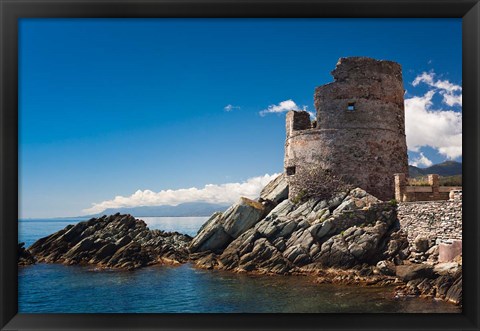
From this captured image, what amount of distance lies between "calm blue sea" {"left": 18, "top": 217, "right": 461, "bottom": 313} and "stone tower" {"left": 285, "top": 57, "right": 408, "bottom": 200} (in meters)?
4.91

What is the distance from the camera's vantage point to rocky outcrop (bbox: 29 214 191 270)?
19406 mm

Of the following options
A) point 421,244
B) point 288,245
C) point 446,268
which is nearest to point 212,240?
point 288,245

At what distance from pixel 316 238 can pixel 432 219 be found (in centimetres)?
365

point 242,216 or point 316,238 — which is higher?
point 242,216

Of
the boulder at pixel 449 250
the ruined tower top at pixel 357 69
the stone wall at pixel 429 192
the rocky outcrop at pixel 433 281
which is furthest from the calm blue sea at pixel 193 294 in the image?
the ruined tower top at pixel 357 69

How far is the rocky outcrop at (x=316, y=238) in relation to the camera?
1503cm

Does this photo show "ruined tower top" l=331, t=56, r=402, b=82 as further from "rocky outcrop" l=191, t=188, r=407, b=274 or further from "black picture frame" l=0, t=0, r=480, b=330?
"black picture frame" l=0, t=0, r=480, b=330

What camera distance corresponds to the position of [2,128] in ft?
28.7

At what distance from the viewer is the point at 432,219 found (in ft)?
46.0

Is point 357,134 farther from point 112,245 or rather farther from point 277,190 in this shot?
point 112,245

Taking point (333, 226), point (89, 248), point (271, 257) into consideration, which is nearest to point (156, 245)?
point (89, 248)

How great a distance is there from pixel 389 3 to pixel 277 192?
39.2ft

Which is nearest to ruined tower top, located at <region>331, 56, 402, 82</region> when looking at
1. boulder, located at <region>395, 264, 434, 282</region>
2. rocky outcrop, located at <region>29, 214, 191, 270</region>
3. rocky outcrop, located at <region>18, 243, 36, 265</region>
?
boulder, located at <region>395, 264, 434, 282</region>

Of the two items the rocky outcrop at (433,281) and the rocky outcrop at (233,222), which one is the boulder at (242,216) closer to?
the rocky outcrop at (233,222)
